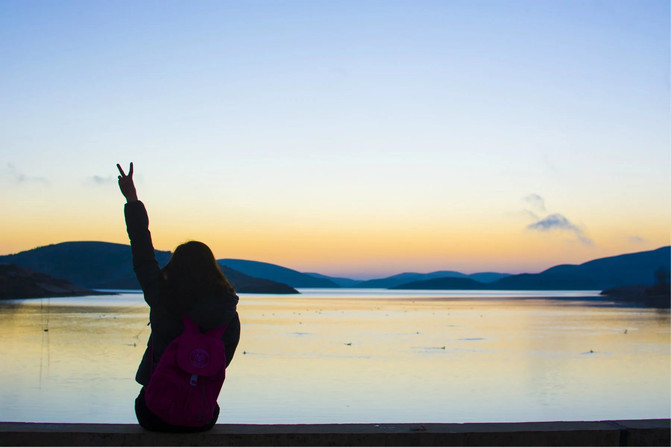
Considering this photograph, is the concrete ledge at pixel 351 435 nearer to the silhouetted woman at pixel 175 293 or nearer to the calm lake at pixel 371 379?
the silhouetted woman at pixel 175 293

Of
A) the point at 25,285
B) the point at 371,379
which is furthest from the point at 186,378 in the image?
the point at 25,285

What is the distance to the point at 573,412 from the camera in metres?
18.0

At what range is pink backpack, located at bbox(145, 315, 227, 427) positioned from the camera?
4.63 metres

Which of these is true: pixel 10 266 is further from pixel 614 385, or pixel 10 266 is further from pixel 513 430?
pixel 513 430

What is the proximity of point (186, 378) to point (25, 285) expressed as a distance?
16024 cm

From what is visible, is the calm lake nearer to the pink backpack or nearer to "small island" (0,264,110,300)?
the pink backpack

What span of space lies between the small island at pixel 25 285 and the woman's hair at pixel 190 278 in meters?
149

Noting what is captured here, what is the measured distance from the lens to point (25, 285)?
150875 mm

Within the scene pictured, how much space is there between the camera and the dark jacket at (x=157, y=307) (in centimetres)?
472

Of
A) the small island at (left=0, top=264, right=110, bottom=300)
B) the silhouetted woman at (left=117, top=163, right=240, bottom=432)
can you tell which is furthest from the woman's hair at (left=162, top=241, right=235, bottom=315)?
the small island at (left=0, top=264, right=110, bottom=300)

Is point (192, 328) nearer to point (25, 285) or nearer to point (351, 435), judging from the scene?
point (351, 435)

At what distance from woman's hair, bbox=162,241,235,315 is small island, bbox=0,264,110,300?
148908 millimetres

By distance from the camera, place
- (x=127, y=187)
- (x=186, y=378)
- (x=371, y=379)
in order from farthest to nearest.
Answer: (x=371, y=379) < (x=127, y=187) < (x=186, y=378)

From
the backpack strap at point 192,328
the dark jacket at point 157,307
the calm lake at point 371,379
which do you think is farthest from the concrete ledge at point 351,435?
the calm lake at point 371,379
